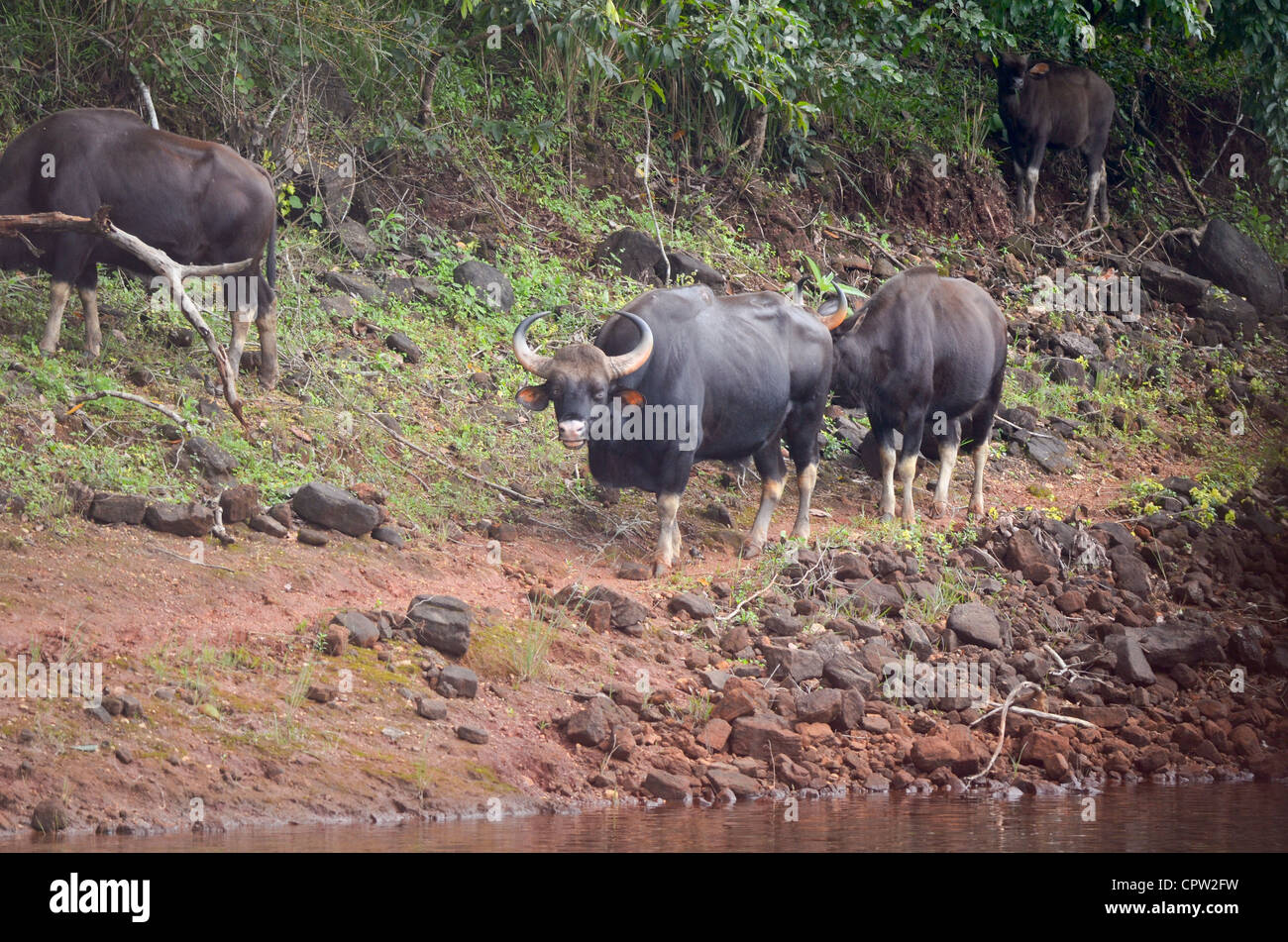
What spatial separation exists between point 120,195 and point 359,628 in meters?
4.23

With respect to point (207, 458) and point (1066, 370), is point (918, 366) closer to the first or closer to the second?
point (1066, 370)

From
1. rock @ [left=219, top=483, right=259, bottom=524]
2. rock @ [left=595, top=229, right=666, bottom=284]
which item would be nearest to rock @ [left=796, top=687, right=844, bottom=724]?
rock @ [left=219, top=483, right=259, bottom=524]

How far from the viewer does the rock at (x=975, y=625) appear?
8953 mm

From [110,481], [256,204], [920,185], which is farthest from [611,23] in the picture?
[920,185]

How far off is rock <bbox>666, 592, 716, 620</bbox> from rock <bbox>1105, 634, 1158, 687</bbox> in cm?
241

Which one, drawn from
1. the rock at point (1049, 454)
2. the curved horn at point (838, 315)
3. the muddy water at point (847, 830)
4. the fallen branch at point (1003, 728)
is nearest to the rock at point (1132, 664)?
the fallen branch at point (1003, 728)

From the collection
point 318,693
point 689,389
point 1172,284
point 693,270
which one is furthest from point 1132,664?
point 1172,284

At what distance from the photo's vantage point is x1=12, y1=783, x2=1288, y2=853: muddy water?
6.04 metres

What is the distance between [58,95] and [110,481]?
16.0ft

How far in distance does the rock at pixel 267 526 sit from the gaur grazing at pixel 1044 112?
444 inches

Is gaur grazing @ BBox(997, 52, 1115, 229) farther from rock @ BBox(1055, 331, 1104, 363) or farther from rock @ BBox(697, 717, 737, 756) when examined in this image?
rock @ BBox(697, 717, 737, 756)

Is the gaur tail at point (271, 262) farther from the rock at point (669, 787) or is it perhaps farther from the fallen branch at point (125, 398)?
the rock at point (669, 787)

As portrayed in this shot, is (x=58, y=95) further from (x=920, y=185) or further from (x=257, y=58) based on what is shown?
(x=920, y=185)

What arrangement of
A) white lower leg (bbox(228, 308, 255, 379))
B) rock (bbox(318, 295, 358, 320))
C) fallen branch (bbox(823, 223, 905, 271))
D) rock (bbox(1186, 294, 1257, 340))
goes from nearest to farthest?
white lower leg (bbox(228, 308, 255, 379)) < rock (bbox(318, 295, 358, 320)) < fallen branch (bbox(823, 223, 905, 271)) < rock (bbox(1186, 294, 1257, 340))
